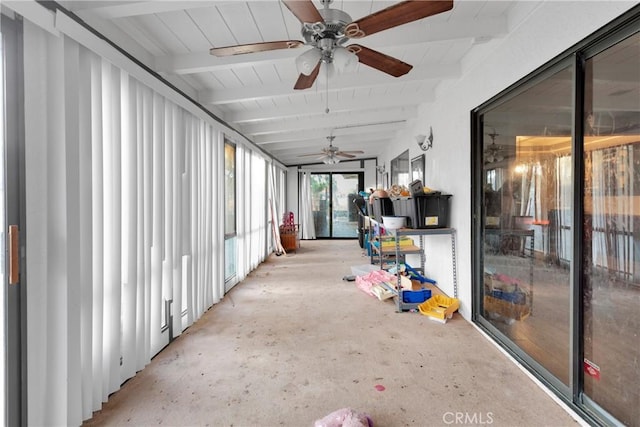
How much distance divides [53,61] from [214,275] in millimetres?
2538

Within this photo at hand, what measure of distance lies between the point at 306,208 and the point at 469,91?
662 centimetres

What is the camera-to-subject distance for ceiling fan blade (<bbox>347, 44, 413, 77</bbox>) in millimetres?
1880

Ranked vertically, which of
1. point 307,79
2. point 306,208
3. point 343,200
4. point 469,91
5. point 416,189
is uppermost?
point 469,91

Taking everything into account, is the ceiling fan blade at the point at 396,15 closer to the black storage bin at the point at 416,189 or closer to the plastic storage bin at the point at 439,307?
the black storage bin at the point at 416,189

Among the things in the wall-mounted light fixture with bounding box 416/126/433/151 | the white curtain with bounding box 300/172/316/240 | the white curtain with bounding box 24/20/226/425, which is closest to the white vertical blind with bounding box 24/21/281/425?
the white curtain with bounding box 24/20/226/425

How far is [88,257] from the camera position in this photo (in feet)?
5.60

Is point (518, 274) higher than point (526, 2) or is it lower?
lower

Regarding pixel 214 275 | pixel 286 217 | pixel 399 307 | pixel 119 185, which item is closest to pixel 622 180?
pixel 399 307

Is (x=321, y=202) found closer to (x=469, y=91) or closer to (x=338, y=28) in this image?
(x=469, y=91)

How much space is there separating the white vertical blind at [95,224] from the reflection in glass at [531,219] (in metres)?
2.73

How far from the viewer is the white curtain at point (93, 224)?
1.46 m

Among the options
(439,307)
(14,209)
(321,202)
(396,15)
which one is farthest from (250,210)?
(321,202)

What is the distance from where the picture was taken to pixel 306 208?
365 inches

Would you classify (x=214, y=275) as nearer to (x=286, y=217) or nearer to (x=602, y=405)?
(x=602, y=405)
